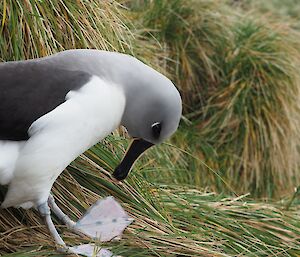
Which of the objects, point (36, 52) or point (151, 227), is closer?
point (151, 227)

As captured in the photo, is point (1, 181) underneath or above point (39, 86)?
underneath

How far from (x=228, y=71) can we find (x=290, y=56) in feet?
1.21

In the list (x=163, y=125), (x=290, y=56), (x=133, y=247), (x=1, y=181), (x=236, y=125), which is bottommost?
(x=236, y=125)

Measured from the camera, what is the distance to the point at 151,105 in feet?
7.03

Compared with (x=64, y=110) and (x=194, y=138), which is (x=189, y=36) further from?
(x=64, y=110)

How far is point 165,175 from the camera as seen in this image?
3520 millimetres

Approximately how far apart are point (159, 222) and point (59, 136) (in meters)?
0.67

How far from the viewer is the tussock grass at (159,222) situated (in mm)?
2348

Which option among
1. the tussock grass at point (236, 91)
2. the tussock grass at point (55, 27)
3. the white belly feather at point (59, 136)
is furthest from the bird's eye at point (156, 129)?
the tussock grass at point (236, 91)

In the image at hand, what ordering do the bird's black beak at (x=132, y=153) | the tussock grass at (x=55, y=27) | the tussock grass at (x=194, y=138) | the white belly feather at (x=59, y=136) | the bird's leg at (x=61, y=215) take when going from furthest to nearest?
1. the tussock grass at (x=55, y=27)
2. the tussock grass at (x=194, y=138)
3. the bird's leg at (x=61, y=215)
4. the bird's black beak at (x=132, y=153)
5. the white belly feather at (x=59, y=136)

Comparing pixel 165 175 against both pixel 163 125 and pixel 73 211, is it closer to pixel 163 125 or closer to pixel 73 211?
pixel 73 211

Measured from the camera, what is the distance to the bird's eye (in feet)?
7.13

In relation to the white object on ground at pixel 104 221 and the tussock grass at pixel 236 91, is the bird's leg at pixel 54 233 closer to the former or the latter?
the white object on ground at pixel 104 221

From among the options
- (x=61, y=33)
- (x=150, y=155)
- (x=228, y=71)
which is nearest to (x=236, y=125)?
(x=228, y=71)
